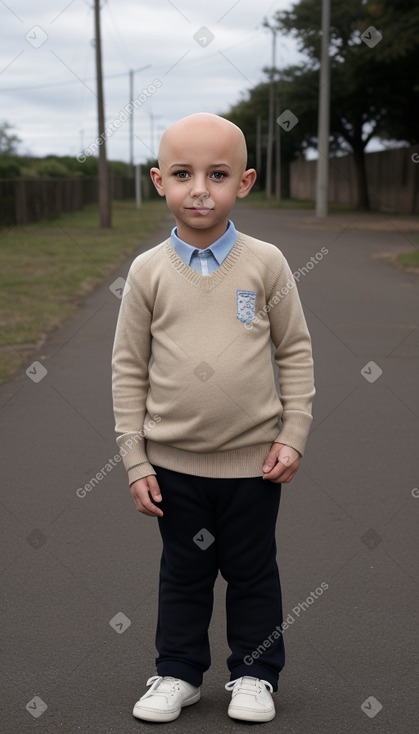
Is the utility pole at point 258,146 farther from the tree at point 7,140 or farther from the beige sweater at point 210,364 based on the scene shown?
the beige sweater at point 210,364

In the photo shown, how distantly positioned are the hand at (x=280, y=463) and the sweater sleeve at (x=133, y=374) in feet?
1.06

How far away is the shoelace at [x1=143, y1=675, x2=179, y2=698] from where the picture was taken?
9.43 ft

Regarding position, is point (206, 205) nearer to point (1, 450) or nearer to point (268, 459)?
point (268, 459)

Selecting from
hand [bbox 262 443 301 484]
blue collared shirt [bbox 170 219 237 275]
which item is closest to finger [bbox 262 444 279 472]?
hand [bbox 262 443 301 484]

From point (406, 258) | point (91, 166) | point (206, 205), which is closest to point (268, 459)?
point (206, 205)

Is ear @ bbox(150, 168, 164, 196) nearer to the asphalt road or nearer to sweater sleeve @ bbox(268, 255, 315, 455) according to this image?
sweater sleeve @ bbox(268, 255, 315, 455)

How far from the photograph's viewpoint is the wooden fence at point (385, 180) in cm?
3725

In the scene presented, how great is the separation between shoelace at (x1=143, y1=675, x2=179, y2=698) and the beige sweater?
60 centimetres

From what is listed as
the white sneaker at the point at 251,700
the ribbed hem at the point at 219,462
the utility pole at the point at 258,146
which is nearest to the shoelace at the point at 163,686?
the white sneaker at the point at 251,700

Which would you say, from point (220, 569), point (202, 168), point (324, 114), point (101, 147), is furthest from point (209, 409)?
point (324, 114)

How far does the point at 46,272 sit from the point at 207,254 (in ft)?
42.2

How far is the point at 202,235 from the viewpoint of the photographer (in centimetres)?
272

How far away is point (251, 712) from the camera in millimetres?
2820

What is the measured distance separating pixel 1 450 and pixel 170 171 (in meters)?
3.37
